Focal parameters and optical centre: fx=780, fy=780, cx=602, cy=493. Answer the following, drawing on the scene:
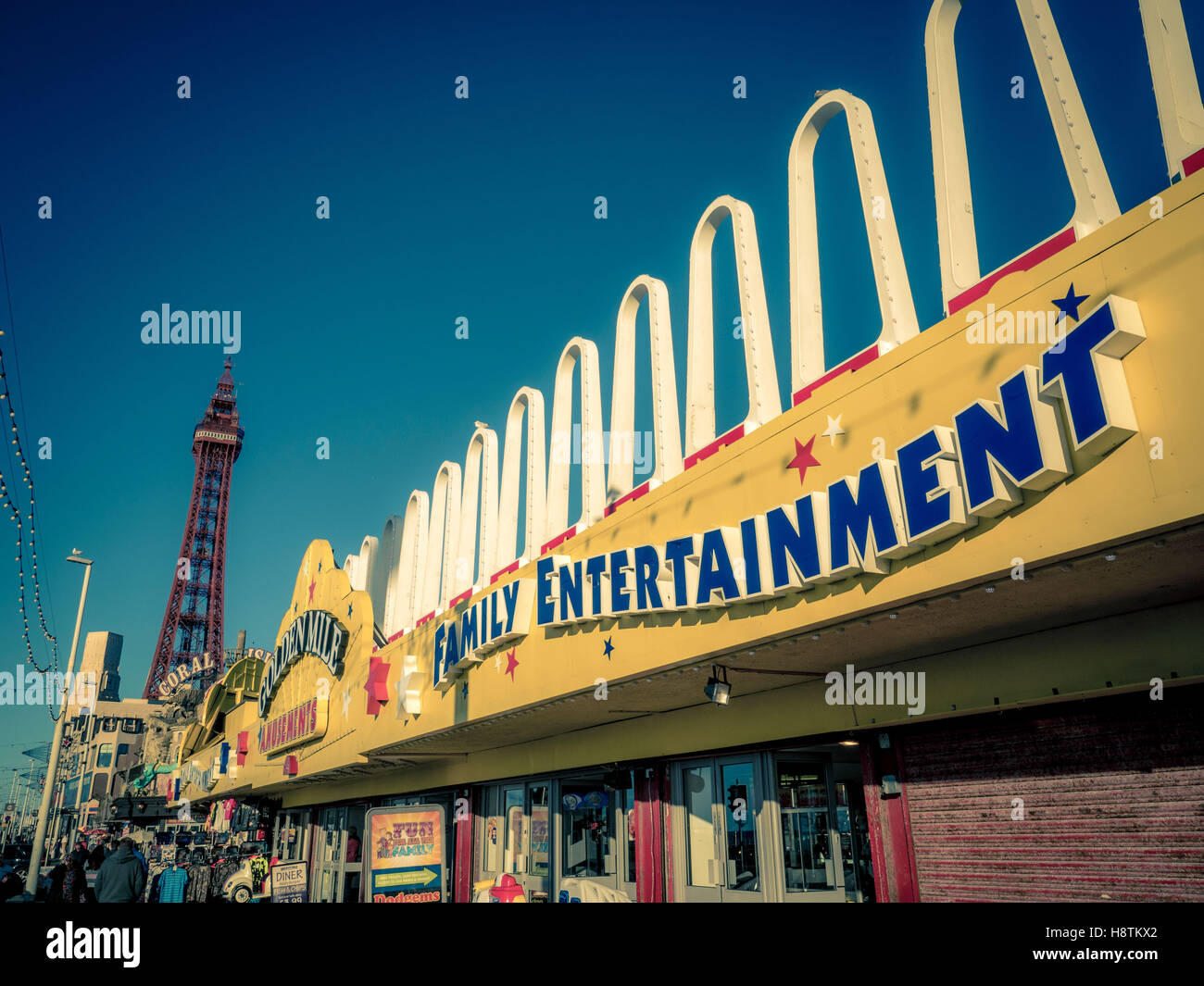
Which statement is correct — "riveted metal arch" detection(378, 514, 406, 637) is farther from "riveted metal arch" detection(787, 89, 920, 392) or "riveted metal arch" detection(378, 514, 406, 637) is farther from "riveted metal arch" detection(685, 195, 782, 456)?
"riveted metal arch" detection(787, 89, 920, 392)

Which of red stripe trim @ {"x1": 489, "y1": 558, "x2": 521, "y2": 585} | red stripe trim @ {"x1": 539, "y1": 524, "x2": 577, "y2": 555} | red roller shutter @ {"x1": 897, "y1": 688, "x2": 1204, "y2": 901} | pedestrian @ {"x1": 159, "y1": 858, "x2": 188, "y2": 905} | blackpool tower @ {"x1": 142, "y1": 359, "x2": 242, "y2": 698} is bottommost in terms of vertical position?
pedestrian @ {"x1": 159, "y1": 858, "x2": 188, "y2": 905}

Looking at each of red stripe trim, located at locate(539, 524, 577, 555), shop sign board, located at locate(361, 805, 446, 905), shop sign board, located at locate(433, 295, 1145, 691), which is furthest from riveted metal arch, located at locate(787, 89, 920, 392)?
shop sign board, located at locate(361, 805, 446, 905)

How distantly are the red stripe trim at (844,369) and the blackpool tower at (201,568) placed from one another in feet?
315

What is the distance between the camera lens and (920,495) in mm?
6066

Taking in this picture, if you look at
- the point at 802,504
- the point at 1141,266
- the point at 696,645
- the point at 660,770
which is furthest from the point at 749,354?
the point at 660,770

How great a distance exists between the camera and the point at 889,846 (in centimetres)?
862

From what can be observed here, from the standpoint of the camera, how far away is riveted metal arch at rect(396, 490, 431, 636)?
17.7 meters

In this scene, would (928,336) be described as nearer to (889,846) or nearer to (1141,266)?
(1141,266)

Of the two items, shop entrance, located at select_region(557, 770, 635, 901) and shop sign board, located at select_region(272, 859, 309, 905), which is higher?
shop entrance, located at select_region(557, 770, 635, 901)

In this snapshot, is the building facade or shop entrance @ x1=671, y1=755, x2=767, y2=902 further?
shop entrance @ x1=671, y1=755, x2=767, y2=902

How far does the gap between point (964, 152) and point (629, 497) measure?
18.4 feet

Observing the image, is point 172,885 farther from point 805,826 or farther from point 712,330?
A: point 712,330

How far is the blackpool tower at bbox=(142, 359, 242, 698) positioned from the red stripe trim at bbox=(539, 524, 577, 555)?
3560 inches

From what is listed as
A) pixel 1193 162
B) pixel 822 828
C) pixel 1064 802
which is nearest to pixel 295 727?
pixel 822 828
